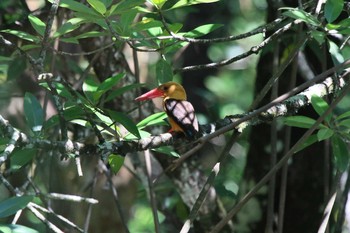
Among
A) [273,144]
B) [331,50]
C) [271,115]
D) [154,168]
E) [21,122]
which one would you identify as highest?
[331,50]

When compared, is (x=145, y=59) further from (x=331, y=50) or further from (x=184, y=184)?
(x=331, y=50)

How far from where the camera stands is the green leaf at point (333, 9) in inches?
71.2

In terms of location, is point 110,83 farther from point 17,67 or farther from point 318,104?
point 17,67

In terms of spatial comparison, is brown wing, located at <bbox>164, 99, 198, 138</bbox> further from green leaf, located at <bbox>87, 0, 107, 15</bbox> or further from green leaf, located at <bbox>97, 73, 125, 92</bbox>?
green leaf, located at <bbox>87, 0, 107, 15</bbox>

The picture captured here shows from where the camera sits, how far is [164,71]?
210 centimetres

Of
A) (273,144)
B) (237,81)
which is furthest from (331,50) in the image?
(237,81)

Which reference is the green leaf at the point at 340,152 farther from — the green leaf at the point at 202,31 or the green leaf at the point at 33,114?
the green leaf at the point at 33,114

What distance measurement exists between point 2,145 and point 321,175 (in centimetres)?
173

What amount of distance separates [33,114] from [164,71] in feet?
1.48

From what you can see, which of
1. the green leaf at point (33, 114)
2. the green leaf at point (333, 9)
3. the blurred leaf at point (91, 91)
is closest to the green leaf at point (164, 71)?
the blurred leaf at point (91, 91)

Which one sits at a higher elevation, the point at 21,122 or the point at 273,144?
the point at 273,144

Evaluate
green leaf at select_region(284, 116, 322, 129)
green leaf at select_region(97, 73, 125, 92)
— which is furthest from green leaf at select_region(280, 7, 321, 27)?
green leaf at select_region(97, 73, 125, 92)

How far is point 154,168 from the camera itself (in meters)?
3.68

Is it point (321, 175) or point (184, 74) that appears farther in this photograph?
point (184, 74)
